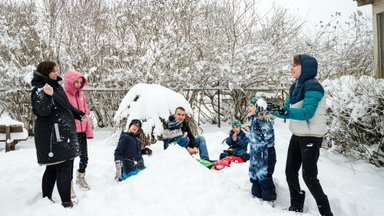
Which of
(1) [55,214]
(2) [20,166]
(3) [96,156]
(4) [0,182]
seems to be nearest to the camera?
(1) [55,214]

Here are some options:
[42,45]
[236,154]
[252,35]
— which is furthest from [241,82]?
[42,45]

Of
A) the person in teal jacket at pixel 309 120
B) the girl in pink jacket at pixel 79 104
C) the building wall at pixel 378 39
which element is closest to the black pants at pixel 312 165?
the person in teal jacket at pixel 309 120

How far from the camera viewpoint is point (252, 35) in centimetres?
1173

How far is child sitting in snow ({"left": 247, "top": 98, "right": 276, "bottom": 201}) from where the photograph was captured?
3867mm

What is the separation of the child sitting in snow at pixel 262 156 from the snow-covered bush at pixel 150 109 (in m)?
3.05

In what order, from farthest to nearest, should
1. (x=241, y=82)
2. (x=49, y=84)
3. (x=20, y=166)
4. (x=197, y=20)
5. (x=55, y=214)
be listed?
1. (x=197, y=20)
2. (x=241, y=82)
3. (x=20, y=166)
4. (x=49, y=84)
5. (x=55, y=214)

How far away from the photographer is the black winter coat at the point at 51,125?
3.34 meters

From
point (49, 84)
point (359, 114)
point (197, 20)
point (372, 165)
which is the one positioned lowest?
point (372, 165)

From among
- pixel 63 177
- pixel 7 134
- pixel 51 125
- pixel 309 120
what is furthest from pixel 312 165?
pixel 7 134

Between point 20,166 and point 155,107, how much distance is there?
2712mm

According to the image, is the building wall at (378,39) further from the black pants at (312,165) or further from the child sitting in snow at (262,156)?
the black pants at (312,165)

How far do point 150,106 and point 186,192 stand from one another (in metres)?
3.60

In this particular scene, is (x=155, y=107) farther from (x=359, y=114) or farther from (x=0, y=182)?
(x=359, y=114)

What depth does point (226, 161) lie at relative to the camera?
5359 millimetres
